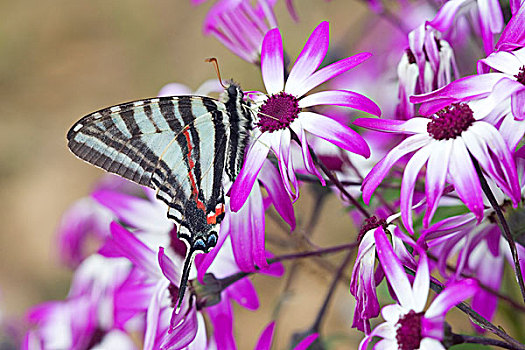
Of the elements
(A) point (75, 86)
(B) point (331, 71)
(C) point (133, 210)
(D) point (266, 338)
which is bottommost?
(D) point (266, 338)

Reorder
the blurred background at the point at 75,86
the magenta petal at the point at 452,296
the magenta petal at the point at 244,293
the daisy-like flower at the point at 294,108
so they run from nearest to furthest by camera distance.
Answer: the magenta petal at the point at 452,296, the daisy-like flower at the point at 294,108, the magenta petal at the point at 244,293, the blurred background at the point at 75,86

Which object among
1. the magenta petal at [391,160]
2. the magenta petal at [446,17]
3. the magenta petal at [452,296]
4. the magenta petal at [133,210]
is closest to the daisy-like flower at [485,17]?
the magenta petal at [446,17]

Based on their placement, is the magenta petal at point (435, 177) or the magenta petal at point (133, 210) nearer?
the magenta petal at point (435, 177)

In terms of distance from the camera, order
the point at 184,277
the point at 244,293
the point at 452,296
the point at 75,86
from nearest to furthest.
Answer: the point at 452,296, the point at 184,277, the point at 244,293, the point at 75,86

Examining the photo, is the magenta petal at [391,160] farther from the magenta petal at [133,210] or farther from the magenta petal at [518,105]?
the magenta petal at [133,210]

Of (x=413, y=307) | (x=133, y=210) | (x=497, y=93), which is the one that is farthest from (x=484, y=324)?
(x=133, y=210)

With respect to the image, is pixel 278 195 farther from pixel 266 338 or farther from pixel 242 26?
pixel 242 26

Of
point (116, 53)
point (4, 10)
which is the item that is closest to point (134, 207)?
point (116, 53)

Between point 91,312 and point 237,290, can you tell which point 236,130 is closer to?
point 237,290
